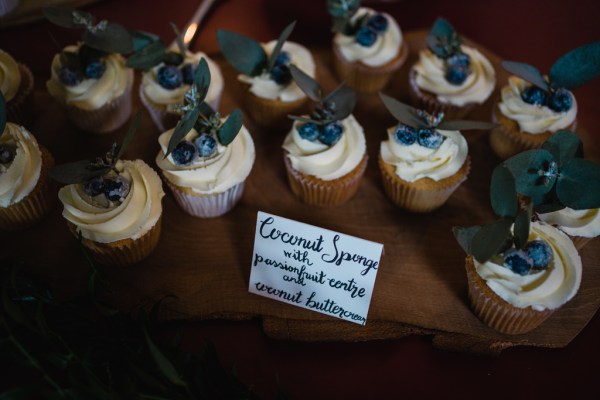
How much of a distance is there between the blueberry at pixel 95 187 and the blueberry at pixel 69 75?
781 millimetres

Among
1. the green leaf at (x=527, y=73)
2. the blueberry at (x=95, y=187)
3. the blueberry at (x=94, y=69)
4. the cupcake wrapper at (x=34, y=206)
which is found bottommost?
the cupcake wrapper at (x=34, y=206)

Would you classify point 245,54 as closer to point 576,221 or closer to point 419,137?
point 419,137

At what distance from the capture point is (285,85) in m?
3.17

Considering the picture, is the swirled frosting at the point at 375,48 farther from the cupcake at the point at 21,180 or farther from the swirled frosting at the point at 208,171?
the cupcake at the point at 21,180

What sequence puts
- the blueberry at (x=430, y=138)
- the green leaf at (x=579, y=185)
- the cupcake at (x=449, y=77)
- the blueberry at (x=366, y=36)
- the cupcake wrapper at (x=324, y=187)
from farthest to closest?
the blueberry at (x=366, y=36)
the cupcake at (x=449, y=77)
the cupcake wrapper at (x=324, y=187)
the blueberry at (x=430, y=138)
the green leaf at (x=579, y=185)

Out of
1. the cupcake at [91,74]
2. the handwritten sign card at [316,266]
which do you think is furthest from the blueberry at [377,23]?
the handwritten sign card at [316,266]

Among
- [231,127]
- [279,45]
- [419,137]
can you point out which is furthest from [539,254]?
[279,45]

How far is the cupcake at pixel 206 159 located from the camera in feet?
8.70

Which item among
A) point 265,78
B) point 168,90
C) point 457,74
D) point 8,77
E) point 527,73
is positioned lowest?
point 8,77

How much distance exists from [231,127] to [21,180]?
1.04 meters

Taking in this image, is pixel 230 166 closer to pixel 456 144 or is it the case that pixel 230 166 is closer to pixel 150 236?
pixel 150 236

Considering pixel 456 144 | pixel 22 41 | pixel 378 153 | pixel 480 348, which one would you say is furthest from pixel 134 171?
pixel 22 41

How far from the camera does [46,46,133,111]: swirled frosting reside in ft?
9.95

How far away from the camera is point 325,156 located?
2.78m
